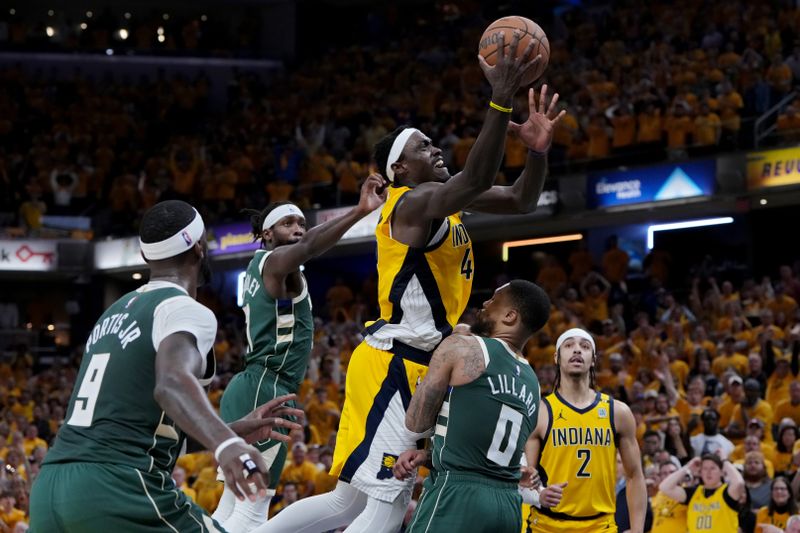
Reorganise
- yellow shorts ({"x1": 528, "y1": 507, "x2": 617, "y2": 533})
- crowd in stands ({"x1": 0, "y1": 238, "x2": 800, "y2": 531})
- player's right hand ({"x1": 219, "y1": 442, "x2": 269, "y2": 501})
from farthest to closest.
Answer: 1. crowd in stands ({"x1": 0, "y1": 238, "x2": 800, "y2": 531})
2. yellow shorts ({"x1": 528, "y1": 507, "x2": 617, "y2": 533})
3. player's right hand ({"x1": 219, "y1": 442, "x2": 269, "y2": 501})

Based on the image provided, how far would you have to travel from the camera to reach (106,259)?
28344 mm

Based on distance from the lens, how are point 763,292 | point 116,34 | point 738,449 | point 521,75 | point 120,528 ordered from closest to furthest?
point 120,528, point 521,75, point 738,449, point 763,292, point 116,34

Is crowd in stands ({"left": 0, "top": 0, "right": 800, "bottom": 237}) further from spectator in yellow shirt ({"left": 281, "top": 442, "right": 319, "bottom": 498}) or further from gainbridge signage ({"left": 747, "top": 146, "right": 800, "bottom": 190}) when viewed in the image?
spectator in yellow shirt ({"left": 281, "top": 442, "right": 319, "bottom": 498})

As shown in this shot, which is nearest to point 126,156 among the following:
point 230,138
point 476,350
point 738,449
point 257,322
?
point 230,138

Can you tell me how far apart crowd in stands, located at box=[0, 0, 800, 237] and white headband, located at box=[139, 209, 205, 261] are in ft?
53.6

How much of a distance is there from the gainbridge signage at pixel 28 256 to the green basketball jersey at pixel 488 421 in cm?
2331

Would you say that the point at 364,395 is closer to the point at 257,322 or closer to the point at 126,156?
the point at 257,322

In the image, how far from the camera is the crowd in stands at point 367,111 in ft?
71.6

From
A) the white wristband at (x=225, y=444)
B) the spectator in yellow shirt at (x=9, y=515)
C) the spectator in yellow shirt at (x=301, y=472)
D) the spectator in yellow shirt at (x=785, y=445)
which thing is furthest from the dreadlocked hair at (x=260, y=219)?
the spectator in yellow shirt at (x=9, y=515)

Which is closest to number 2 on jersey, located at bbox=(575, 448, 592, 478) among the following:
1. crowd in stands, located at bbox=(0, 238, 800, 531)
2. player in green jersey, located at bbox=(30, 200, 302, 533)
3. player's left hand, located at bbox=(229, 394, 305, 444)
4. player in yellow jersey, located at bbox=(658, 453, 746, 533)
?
player in yellow jersey, located at bbox=(658, 453, 746, 533)

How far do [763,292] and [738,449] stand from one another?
15.9 feet

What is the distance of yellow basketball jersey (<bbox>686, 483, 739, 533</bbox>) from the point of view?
438 inches

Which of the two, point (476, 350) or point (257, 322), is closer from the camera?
point (476, 350)

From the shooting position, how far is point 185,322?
15.8ft
